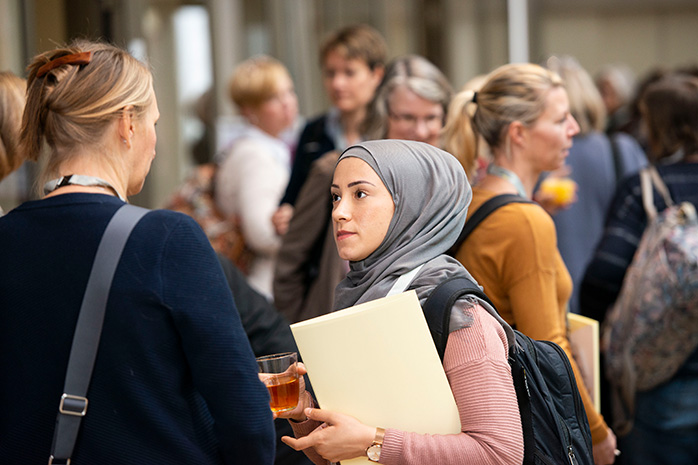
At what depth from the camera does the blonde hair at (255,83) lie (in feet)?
16.4

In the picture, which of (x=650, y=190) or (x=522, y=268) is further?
(x=650, y=190)

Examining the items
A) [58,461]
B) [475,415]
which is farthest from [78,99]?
[475,415]

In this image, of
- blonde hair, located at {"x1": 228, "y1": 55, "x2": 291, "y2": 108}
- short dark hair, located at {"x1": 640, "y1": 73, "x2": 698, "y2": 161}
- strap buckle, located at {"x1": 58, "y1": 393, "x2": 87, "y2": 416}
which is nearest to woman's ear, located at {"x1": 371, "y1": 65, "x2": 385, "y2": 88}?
blonde hair, located at {"x1": 228, "y1": 55, "x2": 291, "y2": 108}

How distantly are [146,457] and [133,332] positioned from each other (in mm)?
263

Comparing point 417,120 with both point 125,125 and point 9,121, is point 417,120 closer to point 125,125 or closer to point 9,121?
point 9,121

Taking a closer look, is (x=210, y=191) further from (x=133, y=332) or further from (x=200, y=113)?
(x=133, y=332)

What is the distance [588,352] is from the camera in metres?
2.65

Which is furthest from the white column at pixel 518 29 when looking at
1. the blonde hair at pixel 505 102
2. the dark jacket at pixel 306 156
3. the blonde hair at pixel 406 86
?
the blonde hair at pixel 505 102

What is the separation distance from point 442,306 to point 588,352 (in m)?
1.08

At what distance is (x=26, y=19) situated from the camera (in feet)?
14.6

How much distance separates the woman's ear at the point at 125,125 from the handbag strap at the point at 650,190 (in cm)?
246

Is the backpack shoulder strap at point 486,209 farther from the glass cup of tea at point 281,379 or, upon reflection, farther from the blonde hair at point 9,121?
the blonde hair at point 9,121

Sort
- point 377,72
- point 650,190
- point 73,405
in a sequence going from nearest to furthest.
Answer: point 73,405 → point 650,190 → point 377,72

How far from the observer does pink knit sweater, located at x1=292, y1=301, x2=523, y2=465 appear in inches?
67.6
